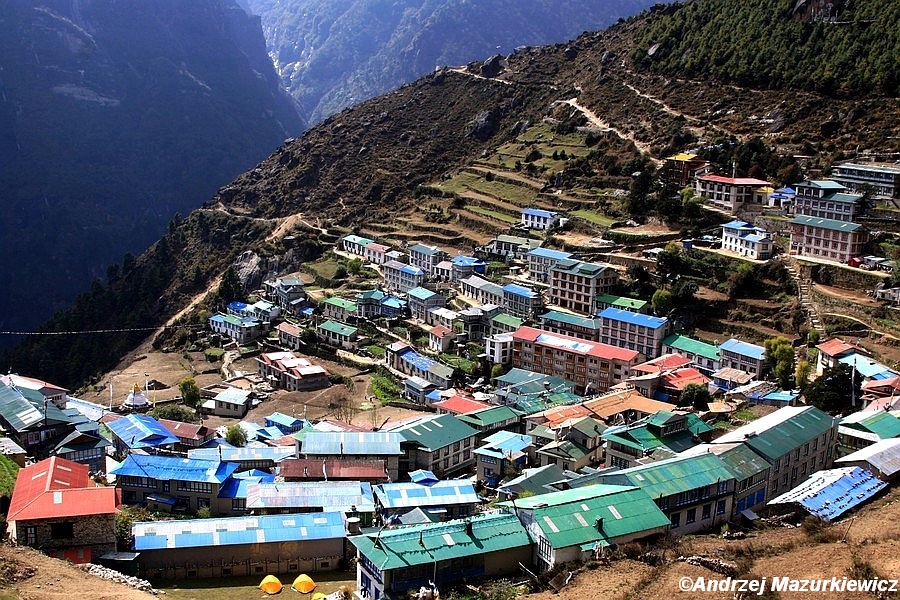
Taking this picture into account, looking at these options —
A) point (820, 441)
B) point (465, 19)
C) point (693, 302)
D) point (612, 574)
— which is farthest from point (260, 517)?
point (465, 19)

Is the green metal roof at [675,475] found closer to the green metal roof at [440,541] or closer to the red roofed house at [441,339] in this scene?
the green metal roof at [440,541]

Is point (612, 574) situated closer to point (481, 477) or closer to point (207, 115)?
point (481, 477)

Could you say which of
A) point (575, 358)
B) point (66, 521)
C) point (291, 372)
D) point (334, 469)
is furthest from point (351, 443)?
point (291, 372)

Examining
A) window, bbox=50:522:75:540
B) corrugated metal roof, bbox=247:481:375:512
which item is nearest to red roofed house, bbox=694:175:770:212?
corrugated metal roof, bbox=247:481:375:512

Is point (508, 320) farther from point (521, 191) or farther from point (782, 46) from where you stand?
point (782, 46)


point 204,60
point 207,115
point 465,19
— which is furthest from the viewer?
point 465,19
